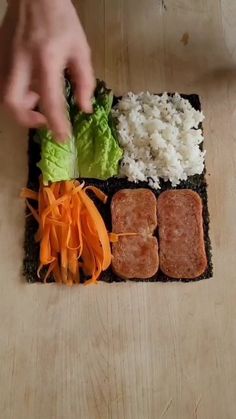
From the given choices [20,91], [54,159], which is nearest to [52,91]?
[20,91]

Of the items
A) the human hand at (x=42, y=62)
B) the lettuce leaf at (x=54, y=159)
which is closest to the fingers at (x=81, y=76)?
the human hand at (x=42, y=62)

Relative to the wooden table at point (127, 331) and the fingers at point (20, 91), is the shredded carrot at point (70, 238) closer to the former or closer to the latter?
the wooden table at point (127, 331)

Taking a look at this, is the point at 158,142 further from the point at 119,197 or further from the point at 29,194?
the point at 29,194

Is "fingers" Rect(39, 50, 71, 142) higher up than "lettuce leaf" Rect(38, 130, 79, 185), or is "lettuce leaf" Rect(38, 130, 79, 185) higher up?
"lettuce leaf" Rect(38, 130, 79, 185)

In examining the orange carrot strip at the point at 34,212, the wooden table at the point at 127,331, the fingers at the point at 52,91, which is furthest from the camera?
the orange carrot strip at the point at 34,212

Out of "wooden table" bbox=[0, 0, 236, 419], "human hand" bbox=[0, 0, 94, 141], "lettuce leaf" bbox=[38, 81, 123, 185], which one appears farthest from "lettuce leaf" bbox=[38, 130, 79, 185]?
"human hand" bbox=[0, 0, 94, 141]

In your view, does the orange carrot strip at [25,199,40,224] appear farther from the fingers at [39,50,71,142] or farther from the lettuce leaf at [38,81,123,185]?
the fingers at [39,50,71,142]
